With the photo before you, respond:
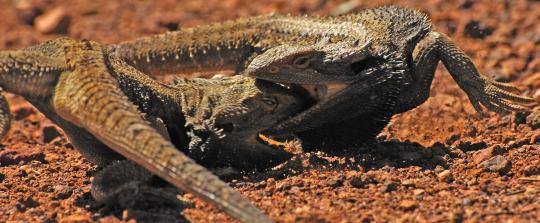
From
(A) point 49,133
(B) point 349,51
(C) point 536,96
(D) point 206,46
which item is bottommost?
(A) point 49,133

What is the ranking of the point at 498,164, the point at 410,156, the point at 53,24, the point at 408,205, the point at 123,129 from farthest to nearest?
the point at 53,24 < the point at 410,156 < the point at 498,164 < the point at 408,205 < the point at 123,129

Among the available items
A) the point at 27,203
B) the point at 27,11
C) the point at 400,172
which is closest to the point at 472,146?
the point at 400,172

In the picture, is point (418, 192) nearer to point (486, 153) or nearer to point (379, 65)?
point (486, 153)

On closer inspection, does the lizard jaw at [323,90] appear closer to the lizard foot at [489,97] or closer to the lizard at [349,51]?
the lizard at [349,51]

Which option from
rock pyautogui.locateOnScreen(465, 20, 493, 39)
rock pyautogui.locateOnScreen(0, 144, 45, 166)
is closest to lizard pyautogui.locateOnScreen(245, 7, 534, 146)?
rock pyautogui.locateOnScreen(0, 144, 45, 166)

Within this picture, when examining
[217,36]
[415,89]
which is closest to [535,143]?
[415,89]

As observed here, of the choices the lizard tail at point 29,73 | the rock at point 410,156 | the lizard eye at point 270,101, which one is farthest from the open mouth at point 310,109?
the lizard tail at point 29,73

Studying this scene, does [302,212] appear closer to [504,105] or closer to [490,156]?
[490,156]

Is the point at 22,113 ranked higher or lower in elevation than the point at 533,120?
lower
